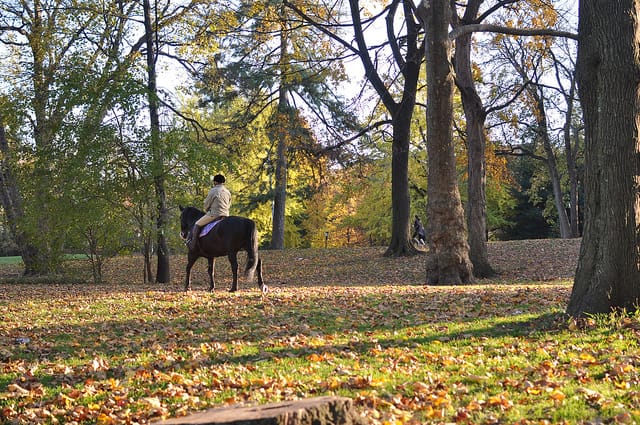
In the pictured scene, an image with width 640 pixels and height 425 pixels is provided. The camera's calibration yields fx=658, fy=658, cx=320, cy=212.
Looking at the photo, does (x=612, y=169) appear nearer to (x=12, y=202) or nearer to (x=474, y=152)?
(x=474, y=152)

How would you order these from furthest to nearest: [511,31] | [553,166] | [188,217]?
[553,166] < [188,217] < [511,31]

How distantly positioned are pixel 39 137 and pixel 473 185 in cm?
1418

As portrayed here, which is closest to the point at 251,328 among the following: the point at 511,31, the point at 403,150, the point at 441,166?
the point at 441,166

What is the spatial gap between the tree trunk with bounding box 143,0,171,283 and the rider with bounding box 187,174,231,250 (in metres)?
4.77

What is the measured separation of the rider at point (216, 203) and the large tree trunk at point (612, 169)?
8770 mm

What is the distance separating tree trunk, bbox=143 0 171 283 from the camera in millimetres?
20312

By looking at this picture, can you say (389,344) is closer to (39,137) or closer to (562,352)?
(562,352)

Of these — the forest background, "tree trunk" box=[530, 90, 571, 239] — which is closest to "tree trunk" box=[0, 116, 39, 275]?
the forest background

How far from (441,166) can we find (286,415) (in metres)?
13.6

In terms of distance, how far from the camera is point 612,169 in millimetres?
8844

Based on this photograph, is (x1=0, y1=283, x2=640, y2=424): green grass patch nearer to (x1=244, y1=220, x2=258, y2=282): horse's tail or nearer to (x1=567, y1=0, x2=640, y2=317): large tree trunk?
(x1=567, y1=0, x2=640, y2=317): large tree trunk

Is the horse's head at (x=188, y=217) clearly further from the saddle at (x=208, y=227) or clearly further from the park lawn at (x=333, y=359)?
the park lawn at (x=333, y=359)

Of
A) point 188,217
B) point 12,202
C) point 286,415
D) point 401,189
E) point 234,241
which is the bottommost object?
point 286,415

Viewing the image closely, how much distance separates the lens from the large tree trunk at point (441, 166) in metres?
16.5
